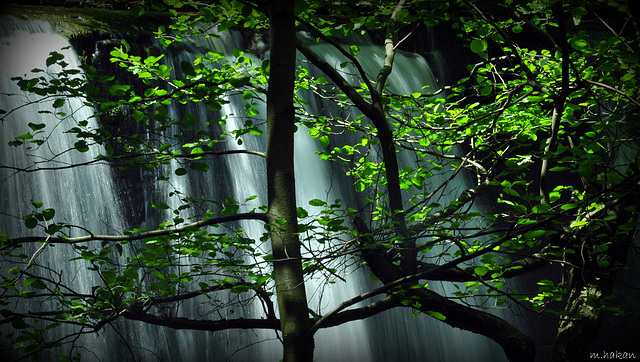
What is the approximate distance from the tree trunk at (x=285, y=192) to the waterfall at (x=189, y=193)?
348cm

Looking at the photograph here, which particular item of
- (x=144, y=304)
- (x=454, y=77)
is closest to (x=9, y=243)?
(x=144, y=304)

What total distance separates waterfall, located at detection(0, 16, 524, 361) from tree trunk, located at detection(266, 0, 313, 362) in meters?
3.48

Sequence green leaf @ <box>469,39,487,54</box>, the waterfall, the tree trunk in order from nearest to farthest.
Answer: the tree trunk, green leaf @ <box>469,39,487,54</box>, the waterfall

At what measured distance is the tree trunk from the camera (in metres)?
2.09

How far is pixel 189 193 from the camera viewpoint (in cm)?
718

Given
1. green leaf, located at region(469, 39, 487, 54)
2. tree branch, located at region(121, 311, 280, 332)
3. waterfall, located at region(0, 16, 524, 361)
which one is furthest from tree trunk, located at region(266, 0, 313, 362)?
waterfall, located at region(0, 16, 524, 361)

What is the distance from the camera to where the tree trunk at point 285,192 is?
209 cm

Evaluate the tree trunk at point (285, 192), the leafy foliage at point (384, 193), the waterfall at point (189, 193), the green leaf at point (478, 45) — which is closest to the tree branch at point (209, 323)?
the leafy foliage at point (384, 193)

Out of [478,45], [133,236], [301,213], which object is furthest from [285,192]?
[478,45]

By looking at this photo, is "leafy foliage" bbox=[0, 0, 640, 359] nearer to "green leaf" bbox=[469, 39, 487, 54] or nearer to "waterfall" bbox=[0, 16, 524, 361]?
"green leaf" bbox=[469, 39, 487, 54]

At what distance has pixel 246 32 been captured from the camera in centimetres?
810

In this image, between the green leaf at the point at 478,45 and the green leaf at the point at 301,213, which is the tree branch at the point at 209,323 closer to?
the green leaf at the point at 301,213

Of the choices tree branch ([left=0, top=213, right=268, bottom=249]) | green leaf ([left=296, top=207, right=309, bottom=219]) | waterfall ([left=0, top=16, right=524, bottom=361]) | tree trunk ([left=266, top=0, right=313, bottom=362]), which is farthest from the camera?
waterfall ([left=0, top=16, right=524, bottom=361])

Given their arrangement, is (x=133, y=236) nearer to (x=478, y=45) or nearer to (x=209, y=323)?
(x=209, y=323)
